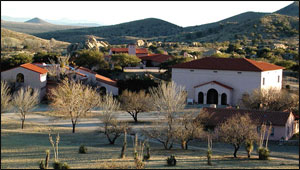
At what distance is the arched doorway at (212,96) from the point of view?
48.4 metres

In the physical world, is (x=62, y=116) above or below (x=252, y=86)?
below

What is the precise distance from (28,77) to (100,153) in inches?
1082

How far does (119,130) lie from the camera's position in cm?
2977

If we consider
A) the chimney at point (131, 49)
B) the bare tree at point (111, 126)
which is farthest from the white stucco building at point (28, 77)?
the chimney at point (131, 49)

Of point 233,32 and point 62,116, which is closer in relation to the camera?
point 62,116

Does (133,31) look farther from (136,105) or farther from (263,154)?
(263,154)

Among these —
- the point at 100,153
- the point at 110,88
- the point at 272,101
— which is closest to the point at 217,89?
the point at 272,101

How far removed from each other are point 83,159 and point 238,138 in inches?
389

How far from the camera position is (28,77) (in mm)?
50312

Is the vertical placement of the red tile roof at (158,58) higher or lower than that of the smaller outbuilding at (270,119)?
higher

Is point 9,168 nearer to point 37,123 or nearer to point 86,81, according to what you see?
point 37,123

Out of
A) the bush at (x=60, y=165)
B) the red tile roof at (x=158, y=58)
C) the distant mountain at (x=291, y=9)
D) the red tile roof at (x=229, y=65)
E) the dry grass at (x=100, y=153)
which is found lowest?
the dry grass at (x=100, y=153)

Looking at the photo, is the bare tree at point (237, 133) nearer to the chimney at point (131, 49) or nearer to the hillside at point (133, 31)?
the chimney at point (131, 49)

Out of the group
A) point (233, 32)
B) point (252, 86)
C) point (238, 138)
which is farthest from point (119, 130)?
point (233, 32)
